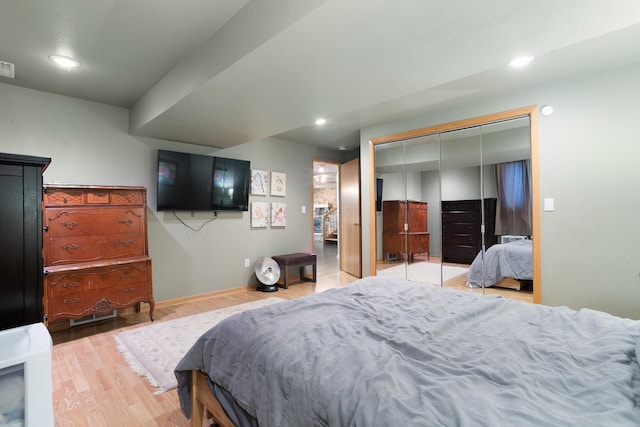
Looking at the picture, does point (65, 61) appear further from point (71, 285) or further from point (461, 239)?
point (461, 239)

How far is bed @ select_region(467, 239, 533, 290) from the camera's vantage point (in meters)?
3.27

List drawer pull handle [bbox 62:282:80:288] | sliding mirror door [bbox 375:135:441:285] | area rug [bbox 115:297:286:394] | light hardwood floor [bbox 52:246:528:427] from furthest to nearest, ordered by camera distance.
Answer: sliding mirror door [bbox 375:135:441:285] < drawer pull handle [bbox 62:282:80:288] < area rug [bbox 115:297:286:394] < light hardwood floor [bbox 52:246:528:427]

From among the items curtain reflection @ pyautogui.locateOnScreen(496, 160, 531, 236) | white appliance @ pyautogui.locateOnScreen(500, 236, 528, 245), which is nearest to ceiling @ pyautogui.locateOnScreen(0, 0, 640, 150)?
curtain reflection @ pyautogui.locateOnScreen(496, 160, 531, 236)

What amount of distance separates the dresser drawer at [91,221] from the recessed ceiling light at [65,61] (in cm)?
131

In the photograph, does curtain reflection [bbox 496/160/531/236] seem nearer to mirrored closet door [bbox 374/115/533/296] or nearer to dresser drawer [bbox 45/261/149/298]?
mirrored closet door [bbox 374/115/533/296]

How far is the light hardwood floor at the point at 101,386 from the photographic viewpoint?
179 cm

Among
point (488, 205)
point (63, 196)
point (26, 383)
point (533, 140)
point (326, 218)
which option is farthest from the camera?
point (326, 218)

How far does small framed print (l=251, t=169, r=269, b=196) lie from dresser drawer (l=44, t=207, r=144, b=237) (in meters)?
1.77

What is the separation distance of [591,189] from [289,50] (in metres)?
3.03

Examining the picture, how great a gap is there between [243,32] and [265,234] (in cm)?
350

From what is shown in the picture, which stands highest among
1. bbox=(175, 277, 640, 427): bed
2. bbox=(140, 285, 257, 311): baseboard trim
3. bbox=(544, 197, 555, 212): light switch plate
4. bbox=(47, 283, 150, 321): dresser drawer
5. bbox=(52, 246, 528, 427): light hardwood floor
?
bbox=(544, 197, 555, 212): light switch plate

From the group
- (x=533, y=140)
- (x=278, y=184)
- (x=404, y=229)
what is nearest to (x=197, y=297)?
(x=278, y=184)

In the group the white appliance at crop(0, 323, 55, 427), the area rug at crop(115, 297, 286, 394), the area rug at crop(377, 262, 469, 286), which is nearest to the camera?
Result: the white appliance at crop(0, 323, 55, 427)

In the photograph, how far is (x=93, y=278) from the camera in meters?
2.94
